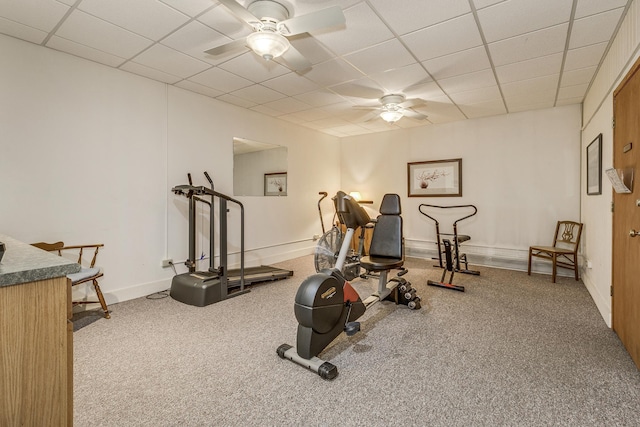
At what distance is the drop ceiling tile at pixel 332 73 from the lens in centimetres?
322

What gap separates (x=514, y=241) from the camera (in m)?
5.03

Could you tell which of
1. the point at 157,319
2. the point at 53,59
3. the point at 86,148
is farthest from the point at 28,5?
the point at 157,319

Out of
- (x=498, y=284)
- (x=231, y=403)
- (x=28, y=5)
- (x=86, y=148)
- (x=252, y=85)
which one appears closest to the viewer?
(x=231, y=403)

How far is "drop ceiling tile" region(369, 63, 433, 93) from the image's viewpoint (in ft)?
11.0

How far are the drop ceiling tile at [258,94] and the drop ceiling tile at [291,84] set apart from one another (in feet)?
0.40

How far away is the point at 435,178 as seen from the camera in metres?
5.71

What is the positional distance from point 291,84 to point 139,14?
1758mm

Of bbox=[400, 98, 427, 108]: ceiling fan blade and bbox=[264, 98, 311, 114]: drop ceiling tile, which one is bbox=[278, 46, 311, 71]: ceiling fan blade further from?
→ bbox=[400, 98, 427, 108]: ceiling fan blade

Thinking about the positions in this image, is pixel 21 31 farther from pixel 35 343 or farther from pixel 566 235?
pixel 566 235

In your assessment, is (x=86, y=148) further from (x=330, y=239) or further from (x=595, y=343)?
(x=595, y=343)

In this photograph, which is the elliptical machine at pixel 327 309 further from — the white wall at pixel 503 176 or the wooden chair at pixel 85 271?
the white wall at pixel 503 176

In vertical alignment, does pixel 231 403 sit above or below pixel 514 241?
below

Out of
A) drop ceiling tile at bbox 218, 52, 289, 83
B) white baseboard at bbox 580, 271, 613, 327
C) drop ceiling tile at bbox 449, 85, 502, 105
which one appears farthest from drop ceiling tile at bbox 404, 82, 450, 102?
white baseboard at bbox 580, 271, 613, 327

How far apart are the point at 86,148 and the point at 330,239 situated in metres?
2.75
